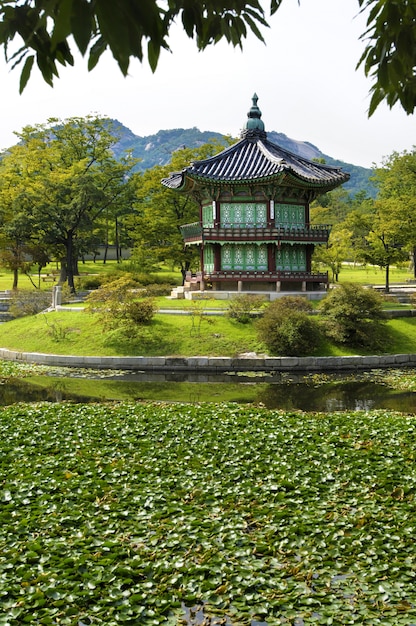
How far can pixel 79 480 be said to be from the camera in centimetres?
964

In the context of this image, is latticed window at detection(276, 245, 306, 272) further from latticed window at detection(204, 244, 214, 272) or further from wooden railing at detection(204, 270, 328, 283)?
latticed window at detection(204, 244, 214, 272)

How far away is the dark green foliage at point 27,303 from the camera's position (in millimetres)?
35188

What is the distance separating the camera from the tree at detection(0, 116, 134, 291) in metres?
40.0

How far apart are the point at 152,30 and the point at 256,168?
32304mm

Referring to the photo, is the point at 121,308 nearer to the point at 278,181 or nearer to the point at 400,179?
the point at 278,181

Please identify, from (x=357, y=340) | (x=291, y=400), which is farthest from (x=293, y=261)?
(x=291, y=400)

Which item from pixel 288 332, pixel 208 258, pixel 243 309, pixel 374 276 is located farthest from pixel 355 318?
pixel 374 276

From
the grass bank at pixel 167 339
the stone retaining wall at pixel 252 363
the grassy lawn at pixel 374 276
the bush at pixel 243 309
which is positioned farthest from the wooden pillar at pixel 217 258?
the grassy lawn at pixel 374 276

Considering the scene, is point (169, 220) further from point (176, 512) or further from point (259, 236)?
point (176, 512)

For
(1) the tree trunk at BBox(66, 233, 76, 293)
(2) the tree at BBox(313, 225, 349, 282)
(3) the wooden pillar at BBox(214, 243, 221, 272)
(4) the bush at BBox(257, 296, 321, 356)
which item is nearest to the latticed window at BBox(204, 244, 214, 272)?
(3) the wooden pillar at BBox(214, 243, 221, 272)

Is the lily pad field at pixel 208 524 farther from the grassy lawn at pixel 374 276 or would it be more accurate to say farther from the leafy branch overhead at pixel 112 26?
the grassy lawn at pixel 374 276

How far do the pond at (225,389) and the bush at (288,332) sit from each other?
1.86m

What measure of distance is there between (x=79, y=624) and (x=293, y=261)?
3055 centimetres

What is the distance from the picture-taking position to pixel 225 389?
20219 mm
